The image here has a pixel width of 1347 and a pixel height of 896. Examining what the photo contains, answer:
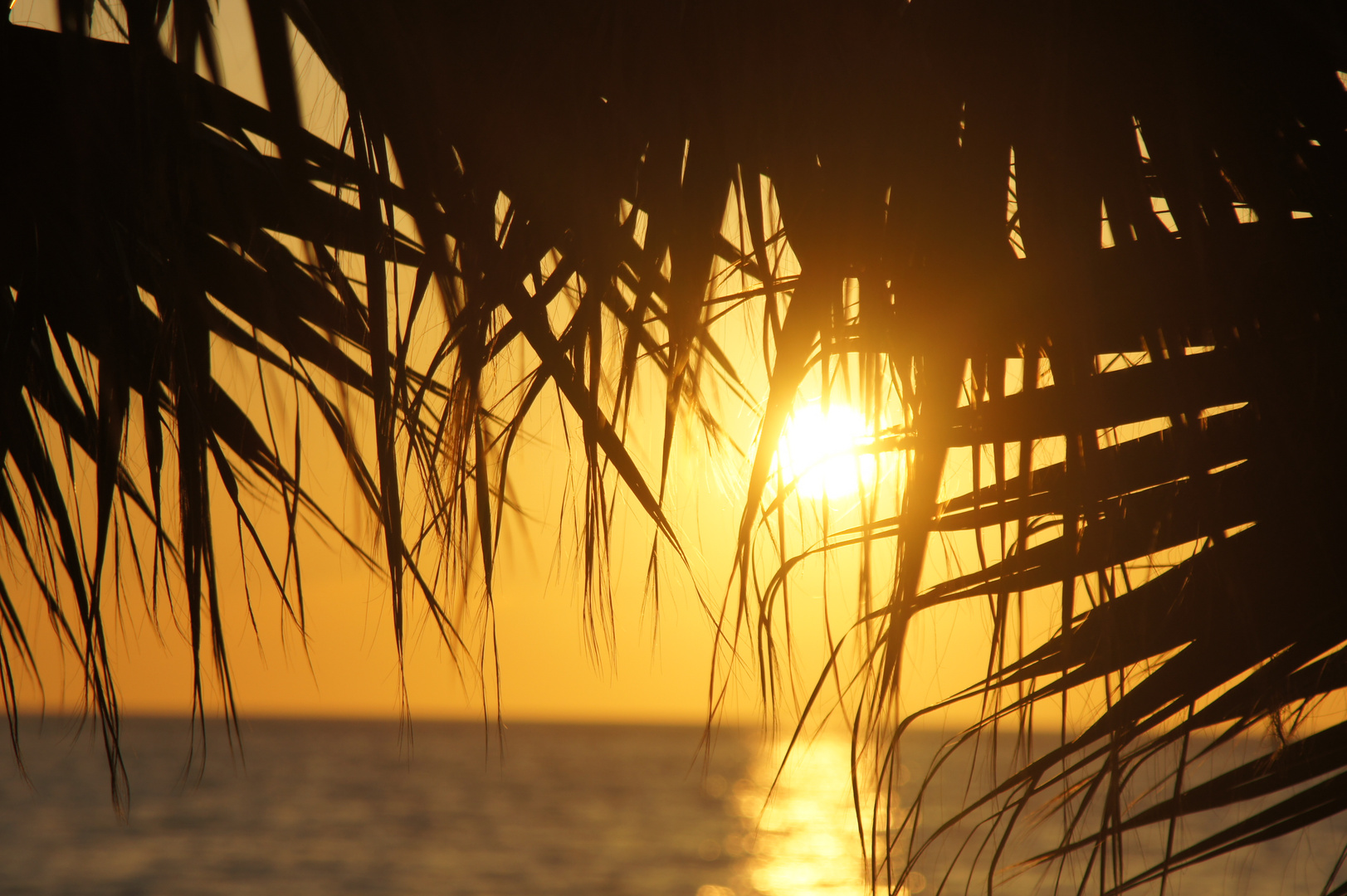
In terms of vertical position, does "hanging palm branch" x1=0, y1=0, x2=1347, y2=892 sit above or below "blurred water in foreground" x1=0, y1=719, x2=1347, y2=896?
above

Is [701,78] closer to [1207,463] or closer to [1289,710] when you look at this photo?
[1207,463]

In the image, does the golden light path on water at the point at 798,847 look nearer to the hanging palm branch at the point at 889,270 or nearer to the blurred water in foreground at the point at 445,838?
the blurred water in foreground at the point at 445,838

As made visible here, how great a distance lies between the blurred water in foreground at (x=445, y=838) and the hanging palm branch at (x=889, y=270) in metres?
9.11

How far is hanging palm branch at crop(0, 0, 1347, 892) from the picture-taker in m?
0.90

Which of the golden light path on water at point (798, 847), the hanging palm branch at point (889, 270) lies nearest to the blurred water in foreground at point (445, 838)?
the golden light path on water at point (798, 847)

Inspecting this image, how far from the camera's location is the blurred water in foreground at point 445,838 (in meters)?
18.0

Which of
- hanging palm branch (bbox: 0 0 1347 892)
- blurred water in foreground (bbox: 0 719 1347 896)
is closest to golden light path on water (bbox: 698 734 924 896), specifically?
blurred water in foreground (bbox: 0 719 1347 896)

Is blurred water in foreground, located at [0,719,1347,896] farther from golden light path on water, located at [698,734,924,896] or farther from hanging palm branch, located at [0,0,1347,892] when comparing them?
hanging palm branch, located at [0,0,1347,892]

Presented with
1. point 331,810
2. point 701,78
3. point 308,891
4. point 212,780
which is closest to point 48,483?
point 701,78

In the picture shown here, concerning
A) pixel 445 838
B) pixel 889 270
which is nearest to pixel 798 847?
pixel 445 838

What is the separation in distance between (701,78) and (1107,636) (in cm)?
68

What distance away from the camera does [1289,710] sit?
1036mm

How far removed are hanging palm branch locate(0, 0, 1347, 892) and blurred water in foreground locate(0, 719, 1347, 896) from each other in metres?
9.11

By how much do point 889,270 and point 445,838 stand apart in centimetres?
2491
